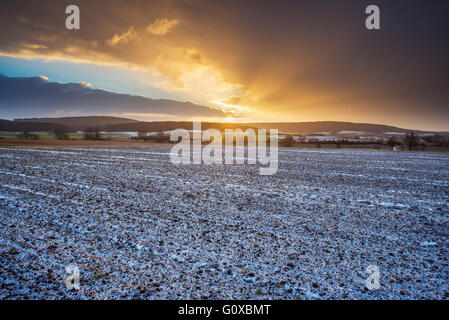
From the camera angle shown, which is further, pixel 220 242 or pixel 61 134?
pixel 61 134

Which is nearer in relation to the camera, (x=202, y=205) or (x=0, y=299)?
(x=0, y=299)

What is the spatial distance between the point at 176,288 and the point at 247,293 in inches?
39.2

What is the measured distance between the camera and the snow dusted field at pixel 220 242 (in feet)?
10.6

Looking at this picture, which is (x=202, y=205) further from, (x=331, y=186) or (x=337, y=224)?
(x=331, y=186)

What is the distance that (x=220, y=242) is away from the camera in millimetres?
4570

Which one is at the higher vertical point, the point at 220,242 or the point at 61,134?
the point at 61,134

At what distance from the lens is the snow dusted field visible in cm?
323

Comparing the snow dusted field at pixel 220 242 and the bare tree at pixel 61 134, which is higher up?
the bare tree at pixel 61 134

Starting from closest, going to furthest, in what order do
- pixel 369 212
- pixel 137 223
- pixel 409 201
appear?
pixel 137 223, pixel 369 212, pixel 409 201

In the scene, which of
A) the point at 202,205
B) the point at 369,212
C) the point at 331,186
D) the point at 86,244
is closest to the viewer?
the point at 86,244

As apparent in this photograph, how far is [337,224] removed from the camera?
557 cm

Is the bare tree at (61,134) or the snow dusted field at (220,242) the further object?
the bare tree at (61,134)
